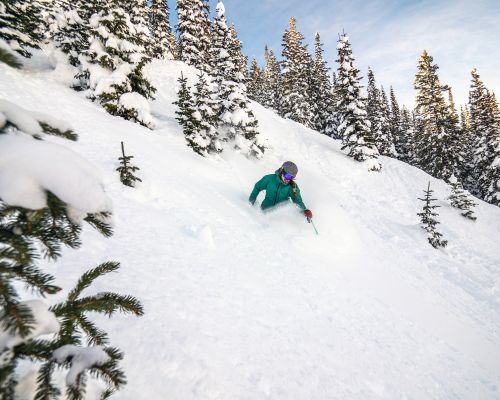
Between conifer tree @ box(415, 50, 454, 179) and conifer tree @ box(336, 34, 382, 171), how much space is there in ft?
45.4

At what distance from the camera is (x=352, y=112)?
25.8m

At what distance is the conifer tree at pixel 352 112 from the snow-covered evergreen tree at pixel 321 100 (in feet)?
52.3

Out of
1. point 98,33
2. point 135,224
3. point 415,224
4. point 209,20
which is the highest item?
point 209,20

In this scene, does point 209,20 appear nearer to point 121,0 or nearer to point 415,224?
point 121,0

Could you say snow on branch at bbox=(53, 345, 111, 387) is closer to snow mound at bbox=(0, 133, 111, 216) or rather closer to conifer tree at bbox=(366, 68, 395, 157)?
snow mound at bbox=(0, 133, 111, 216)

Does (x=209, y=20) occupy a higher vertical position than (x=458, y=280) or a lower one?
higher

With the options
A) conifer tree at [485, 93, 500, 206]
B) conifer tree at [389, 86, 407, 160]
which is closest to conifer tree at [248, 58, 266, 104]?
conifer tree at [389, 86, 407, 160]

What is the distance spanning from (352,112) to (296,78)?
16.7 metres

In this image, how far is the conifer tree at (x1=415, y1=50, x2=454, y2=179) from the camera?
113 ft

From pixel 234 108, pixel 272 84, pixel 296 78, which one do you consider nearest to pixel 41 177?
pixel 234 108

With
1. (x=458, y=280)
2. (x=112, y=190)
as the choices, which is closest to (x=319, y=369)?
(x=112, y=190)

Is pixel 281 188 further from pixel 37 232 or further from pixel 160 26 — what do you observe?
pixel 160 26

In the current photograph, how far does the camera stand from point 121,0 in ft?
52.8

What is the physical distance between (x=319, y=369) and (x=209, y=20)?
147ft
